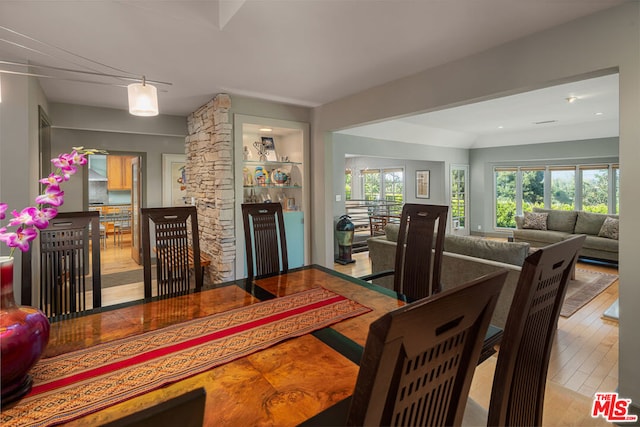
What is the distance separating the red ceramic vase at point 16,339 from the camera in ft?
2.88

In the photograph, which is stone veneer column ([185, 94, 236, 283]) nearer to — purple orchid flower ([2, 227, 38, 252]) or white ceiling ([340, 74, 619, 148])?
white ceiling ([340, 74, 619, 148])

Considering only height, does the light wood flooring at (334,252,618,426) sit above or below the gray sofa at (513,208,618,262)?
below

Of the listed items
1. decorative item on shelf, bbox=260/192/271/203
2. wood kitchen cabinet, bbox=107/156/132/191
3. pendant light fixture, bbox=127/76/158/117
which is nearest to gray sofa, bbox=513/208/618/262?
decorative item on shelf, bbox=260/192/271/203

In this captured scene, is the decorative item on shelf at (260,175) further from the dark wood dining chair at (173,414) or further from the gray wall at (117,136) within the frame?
the dark wood dining chair at (173,414)

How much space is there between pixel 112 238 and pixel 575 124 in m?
10.9

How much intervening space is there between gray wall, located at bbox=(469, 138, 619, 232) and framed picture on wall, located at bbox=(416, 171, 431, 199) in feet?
4.07

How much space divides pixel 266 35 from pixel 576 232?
21.5ft

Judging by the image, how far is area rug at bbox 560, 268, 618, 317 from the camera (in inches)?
149

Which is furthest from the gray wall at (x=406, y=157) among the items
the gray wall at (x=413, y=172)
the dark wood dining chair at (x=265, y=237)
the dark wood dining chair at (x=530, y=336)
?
the dark wood dining chair at (x=530, y=336)

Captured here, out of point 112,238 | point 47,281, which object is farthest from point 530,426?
point 112,238

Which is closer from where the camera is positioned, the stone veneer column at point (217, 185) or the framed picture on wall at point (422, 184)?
the stone veneer column at point (217, 185)

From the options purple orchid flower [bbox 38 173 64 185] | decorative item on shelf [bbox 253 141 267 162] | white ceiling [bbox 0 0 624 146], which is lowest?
purple orchid flower [bbox 38 173 64 185]

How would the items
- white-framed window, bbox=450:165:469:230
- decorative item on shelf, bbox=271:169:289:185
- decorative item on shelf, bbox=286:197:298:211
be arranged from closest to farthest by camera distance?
decorative item on shelf, bbox=271:169:289:185, decorative item on shelf, bbox=286:197:298:211, white-framed window, bbox=450:165:469:230

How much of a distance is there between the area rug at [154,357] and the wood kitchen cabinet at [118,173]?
835 cm
